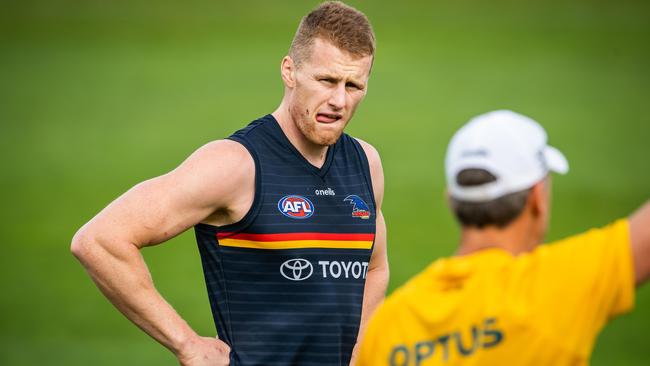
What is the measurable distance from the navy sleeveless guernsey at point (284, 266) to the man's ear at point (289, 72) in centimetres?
20

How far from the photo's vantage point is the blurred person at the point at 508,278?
3.14m

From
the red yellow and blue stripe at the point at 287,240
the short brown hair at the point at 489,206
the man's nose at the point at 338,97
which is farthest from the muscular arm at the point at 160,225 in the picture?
the short brown hair at the point at 489,206

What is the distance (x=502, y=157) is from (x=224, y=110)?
16.1 meters

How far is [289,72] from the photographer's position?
195 inches

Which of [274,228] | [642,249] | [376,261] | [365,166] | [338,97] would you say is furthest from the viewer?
[376,261]

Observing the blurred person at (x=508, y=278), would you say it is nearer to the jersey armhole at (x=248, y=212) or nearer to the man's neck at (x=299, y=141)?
the jersey armhole at (x=248, y=212)

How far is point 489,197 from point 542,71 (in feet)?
59.6

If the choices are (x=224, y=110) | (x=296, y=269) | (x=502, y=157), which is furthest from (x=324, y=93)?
(x=224, y=110)

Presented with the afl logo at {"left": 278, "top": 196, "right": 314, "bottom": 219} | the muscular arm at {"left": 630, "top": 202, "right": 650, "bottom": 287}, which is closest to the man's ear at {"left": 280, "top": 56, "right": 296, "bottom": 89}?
the afl logo at {"left": 278, "top": 196, "right": 314, "bottom": 219}

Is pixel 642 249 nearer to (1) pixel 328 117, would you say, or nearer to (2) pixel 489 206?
(2) pixel 489 206

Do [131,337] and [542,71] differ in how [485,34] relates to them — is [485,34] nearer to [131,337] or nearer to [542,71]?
[542,71]

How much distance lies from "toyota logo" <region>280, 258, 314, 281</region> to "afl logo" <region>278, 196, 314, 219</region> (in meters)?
0.19

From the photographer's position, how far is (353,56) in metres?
4.79

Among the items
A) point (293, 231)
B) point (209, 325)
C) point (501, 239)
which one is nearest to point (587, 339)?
point (501, 239)
